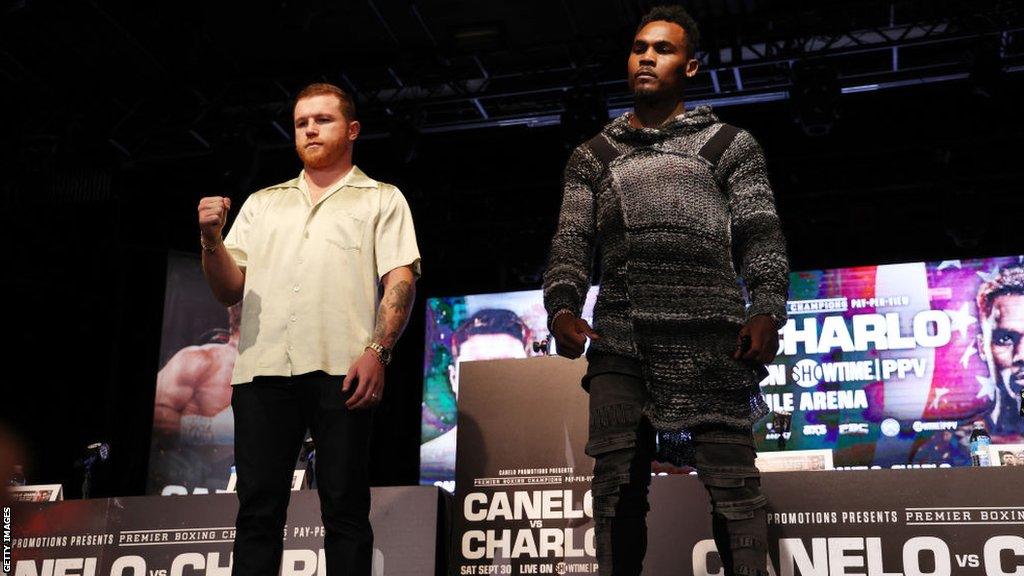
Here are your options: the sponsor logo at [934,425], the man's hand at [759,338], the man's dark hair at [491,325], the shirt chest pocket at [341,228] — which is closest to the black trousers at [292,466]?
the shirt chest pocket at [341,228]

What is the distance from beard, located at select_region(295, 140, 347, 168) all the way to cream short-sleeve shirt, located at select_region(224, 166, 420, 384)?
0.23ft

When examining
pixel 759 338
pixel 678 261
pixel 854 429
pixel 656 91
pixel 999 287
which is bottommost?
pixel 759 338

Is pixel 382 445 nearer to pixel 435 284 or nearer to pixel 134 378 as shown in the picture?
pixel 435 284

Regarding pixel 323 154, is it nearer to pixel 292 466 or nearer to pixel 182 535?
pixel 292 466

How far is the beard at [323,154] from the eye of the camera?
336 centimetres

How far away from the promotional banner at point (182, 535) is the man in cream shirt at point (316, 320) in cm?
84

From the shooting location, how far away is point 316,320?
10.2ft

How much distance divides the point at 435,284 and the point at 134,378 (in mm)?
3117

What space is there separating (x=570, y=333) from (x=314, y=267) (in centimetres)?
98

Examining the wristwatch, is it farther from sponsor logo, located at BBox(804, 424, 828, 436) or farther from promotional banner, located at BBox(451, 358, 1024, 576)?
sponsor logo, located at BBox(804, 424, 828, 436)

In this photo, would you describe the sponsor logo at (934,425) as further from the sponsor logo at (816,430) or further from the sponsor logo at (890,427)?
the sponsor logo at (816,430)

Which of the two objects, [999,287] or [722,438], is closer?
[722,438]

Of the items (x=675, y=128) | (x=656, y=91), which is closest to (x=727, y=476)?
(x=675, y=128)

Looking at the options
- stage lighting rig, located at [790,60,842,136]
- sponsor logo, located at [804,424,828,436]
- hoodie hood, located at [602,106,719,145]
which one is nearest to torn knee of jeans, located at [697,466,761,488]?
hoodie hood, located at [602,106,719,145]
